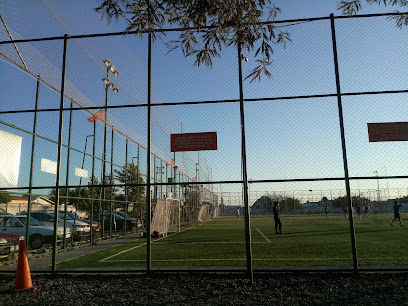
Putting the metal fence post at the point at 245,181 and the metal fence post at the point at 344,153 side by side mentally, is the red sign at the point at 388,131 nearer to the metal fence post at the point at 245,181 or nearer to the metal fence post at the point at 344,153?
the metal fence post at the point at 344,153

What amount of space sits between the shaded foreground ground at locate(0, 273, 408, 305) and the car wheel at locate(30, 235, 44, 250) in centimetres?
518

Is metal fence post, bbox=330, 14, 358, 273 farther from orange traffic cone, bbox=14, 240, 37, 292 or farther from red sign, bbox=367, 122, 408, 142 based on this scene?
orange traffic cone, bbox=14, 240, 37, 292

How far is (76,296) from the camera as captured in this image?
5621 millimetres

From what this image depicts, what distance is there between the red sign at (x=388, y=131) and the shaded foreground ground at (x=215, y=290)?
2.71m

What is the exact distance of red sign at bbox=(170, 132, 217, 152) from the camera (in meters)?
7.30

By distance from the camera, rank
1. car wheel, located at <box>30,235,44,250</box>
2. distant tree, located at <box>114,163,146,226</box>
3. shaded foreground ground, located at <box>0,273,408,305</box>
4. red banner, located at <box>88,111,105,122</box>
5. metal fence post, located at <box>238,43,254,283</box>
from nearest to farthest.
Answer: shaded foreground ground, located at <box>0,273,408,305</box>, metal fence post, located at <box>238,43,254,283</box>, car wheel, located at <box>30,235,44,250</box>, red banner, located at <box>88,111,105,122</box>, distant tree, located at <box>114,163,146,226</box>

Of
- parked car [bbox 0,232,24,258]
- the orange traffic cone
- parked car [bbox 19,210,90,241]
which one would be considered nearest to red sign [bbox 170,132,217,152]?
the orange traffic cone

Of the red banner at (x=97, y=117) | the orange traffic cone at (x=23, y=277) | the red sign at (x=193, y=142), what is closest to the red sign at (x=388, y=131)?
the red sign at (x=193, y=142)

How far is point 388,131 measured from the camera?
6.82 m

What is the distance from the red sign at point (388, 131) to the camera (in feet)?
22.2

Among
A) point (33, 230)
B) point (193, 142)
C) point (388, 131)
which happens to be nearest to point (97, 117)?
point (33, 230)

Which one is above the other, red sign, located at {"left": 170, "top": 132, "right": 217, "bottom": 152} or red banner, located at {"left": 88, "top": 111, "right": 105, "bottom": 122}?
red banner, located at {"left": 88, "top": 111, "right": 105, "bottom": 122}

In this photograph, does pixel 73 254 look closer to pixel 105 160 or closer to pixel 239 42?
pixel 105 160

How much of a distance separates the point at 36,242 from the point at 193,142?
8.18 meters
